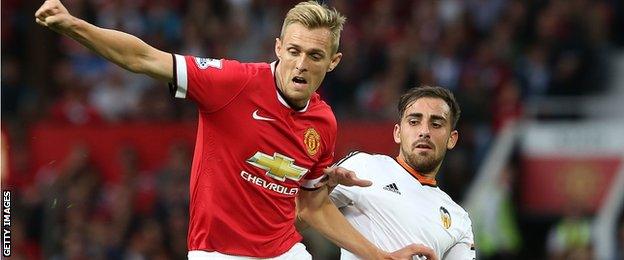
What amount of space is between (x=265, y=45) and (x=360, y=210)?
28.5ft

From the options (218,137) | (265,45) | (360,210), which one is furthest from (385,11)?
(218,137)

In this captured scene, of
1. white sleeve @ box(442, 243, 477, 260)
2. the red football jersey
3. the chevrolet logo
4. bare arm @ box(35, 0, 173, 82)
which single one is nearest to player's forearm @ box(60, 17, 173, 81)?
bare arm @ box(35, 0, 173, 82)

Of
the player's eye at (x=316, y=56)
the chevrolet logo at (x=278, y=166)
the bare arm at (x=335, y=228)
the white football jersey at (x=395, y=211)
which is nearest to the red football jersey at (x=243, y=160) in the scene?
the chevrolet logo at (x=278, y=166)

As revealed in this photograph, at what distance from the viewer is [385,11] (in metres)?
16.7

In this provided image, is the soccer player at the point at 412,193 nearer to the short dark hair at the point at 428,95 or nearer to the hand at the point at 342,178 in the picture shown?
the short dark hair at the point at 428,95

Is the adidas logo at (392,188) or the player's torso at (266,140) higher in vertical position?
the player's torso at (266,140)

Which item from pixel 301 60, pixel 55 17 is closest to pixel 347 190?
pixel 301 60

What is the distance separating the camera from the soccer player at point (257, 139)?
5996 millimetres

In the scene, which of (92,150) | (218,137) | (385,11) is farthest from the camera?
(385,11)

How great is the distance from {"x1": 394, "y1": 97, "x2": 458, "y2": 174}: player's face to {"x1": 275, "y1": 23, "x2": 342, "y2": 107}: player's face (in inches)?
41.2

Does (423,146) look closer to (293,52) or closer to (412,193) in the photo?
(412,193)

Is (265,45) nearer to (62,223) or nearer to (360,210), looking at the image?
(62,223)

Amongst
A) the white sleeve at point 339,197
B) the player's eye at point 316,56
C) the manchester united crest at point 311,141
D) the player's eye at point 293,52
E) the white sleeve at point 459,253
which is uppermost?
the player's eye at point 293,52

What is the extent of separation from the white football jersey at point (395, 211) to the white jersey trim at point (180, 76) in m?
1.56
